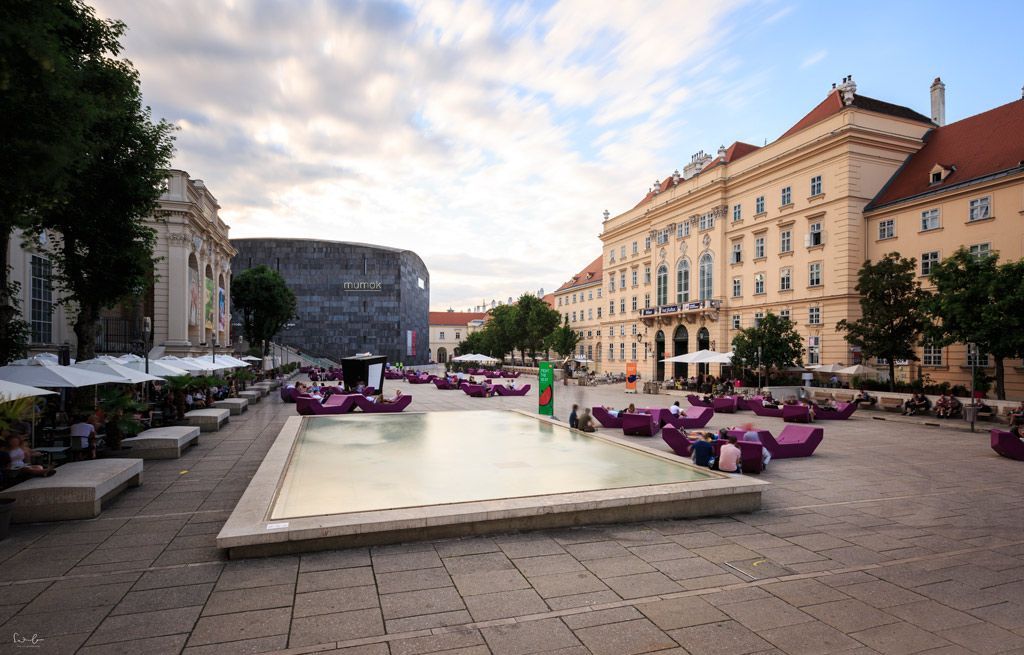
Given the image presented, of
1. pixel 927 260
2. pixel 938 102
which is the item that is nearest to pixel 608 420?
pixel 927 260

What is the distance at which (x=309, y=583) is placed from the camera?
5.45 m

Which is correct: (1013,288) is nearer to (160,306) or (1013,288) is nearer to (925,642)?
(925,642)

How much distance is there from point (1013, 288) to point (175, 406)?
28.7 metres

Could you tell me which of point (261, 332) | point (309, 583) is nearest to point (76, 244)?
point (309, 583)

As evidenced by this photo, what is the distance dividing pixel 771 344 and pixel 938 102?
2326cm

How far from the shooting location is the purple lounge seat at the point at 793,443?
40.6 ft

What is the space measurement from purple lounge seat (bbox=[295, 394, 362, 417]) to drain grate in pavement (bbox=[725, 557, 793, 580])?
16.2 m

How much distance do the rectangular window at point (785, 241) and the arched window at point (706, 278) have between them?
267 inches

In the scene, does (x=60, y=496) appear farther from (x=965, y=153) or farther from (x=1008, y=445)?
(x=965, y=153)

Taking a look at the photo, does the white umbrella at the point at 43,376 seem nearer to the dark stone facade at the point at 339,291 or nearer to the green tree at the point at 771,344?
the green tree at the point at 771,344

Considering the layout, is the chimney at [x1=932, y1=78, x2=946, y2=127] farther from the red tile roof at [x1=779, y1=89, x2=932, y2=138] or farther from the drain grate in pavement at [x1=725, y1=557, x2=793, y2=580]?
the drain grate in pavement at [x1=725, y1=557, x2=793, y2=580]

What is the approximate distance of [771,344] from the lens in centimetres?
2966

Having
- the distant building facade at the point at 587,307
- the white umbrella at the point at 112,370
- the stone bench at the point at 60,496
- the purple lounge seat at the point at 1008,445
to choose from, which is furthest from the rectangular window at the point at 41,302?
the distant building facade at the point at 587,307

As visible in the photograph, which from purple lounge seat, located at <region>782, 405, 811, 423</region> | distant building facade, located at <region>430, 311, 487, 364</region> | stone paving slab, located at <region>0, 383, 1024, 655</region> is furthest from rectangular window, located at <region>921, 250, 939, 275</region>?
distant building facade, located at <region>430, 311, 487, 364</region>
